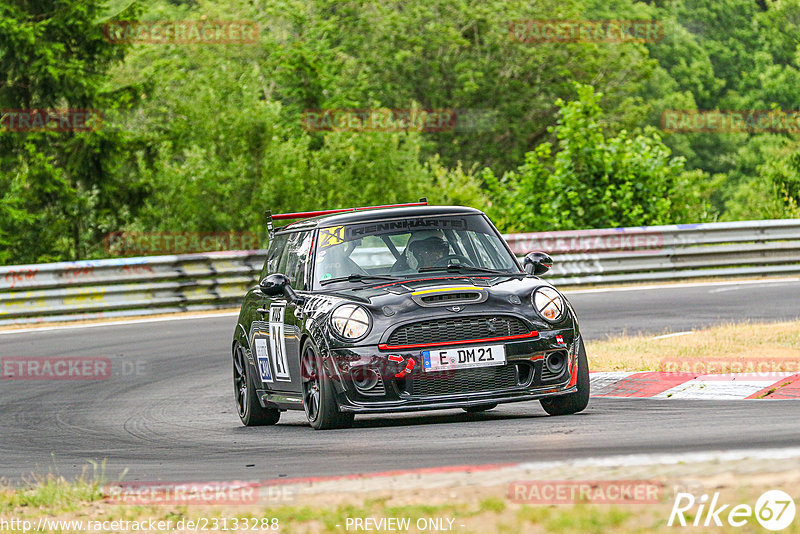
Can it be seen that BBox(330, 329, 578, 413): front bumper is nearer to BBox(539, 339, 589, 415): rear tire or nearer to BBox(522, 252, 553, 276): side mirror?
BBox(539, 339, 589, 415): rear tire

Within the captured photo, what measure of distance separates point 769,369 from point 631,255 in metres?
12.3

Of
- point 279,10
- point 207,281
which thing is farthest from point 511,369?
point 279,10

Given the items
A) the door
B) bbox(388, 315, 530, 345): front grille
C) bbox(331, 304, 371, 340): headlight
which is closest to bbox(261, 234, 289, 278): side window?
the door

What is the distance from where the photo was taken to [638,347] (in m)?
13.1

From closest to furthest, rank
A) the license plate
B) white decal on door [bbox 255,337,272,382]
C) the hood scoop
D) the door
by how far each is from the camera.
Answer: the license plate → the hood scoop → the door → white decal on door [bbox 255,337,272,382]

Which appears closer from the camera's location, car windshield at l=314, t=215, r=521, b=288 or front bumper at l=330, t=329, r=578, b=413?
front bumper at l=330, t=329, r=578, b=413

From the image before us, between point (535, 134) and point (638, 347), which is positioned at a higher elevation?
point (638, 347)

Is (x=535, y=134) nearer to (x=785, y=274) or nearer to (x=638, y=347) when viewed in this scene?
(x=785, y=274)

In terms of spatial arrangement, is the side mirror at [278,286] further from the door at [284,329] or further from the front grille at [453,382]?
the front grille at [453,382]

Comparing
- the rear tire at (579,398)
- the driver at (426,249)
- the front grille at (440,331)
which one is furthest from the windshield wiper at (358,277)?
the rear tire at (579,398)

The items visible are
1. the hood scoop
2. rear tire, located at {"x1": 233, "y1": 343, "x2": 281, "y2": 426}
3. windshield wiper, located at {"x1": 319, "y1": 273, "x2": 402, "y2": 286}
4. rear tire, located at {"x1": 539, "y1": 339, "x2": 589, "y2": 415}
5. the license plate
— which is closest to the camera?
the license plate

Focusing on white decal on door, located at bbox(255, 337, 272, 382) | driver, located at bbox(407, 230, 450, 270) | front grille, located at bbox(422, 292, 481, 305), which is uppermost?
driver, located at bbox(407, 230, 450, 270)

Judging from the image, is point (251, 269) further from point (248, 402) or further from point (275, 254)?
point (248, 402)

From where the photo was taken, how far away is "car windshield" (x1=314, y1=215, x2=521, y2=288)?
9438 mm
